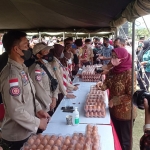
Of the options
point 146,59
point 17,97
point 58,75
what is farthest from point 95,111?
point 146,59

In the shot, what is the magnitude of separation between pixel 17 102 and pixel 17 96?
0.05m

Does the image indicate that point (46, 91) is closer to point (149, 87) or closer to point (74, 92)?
point (74, 92)

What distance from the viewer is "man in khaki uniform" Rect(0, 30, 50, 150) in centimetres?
159

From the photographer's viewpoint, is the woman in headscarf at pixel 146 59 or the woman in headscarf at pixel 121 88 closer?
the woman in headscarf at pixel 121 88

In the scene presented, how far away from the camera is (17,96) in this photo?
5.22 feet

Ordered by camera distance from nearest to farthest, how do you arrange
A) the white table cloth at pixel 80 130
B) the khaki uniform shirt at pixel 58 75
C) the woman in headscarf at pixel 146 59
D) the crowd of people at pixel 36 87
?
the crowd of people at pixel 36 87 → the white table cloth at pixel 80 130 → the khaki uniform shirt at pixel 58 75 → the woman in headscarf at pixel 146 59

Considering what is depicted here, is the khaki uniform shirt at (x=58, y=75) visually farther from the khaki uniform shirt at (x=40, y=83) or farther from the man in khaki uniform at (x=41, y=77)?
the khaki uniform shirt at (x=40, y=83)

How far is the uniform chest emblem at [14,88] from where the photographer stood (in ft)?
5.16

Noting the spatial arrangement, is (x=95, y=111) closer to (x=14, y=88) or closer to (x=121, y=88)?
(x=121, y=88)

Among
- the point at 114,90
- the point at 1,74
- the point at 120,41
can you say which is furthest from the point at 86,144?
the point at 120,41

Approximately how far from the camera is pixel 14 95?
5.18 feet

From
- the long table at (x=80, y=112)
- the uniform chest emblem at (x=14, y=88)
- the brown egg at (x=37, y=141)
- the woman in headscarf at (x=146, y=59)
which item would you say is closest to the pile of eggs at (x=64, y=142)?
the brown egg at (x=37, y=141)

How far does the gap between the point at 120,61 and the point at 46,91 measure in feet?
3.18

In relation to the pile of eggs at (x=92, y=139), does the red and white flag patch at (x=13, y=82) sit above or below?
above
